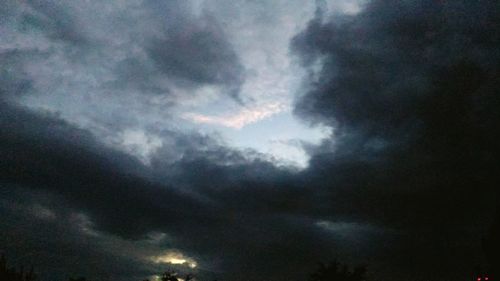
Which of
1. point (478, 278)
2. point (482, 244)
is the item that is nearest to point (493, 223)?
point (482, 244)

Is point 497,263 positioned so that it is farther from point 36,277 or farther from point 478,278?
point 36,277

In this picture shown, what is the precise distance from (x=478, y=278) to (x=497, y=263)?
174 cm

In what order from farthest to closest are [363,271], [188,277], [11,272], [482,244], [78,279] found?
[188,277] → [78,279] → [11,272] → [363,271] → [482,244]

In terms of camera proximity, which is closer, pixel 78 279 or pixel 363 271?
pixel 363 271

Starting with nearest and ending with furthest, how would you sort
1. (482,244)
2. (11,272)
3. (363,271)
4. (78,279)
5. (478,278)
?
(478,278) < (482,244) < (363,271) < (11,272) < (78,279)

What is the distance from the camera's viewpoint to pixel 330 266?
138 ft

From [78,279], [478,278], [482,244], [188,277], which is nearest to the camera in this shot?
[478,278]

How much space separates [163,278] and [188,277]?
4.19m

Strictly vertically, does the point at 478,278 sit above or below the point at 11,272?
below

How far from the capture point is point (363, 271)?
41.2 metres

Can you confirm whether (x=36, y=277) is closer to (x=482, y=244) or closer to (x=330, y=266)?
(x=330, y=266)

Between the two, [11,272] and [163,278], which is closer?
[11,272]

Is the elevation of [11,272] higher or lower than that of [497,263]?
higher

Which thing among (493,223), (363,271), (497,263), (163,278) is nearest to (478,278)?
(497,263)
